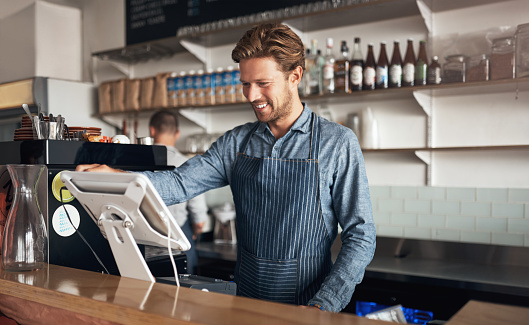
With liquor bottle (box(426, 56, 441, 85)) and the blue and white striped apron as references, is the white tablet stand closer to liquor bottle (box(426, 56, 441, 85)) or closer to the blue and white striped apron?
the blue and white striped apron

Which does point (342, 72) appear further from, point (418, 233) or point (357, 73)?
point (418, 233)

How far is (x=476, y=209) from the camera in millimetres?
2980

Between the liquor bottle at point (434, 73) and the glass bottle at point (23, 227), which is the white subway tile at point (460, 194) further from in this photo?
the glass bottle at point (23, 227)

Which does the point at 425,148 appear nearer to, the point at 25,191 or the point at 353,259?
the point at 353,259

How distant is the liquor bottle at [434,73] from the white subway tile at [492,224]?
0.85 m

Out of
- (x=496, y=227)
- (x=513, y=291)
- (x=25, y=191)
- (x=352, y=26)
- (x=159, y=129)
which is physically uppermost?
(x=352, y=26)

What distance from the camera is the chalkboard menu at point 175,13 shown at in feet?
11.8

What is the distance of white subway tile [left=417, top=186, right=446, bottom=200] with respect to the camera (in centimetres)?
308

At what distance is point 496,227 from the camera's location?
2.93m

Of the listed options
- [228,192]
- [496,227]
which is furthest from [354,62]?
[228,192]

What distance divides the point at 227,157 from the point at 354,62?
4.72 feet

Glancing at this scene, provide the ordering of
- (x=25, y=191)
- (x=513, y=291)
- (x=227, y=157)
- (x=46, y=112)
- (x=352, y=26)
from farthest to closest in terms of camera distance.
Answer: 1. (x=46, y=112)
2. (x=352, y=26)
3. (x=513, y=291)
4. (x=227, y=157)
5. (x=25, y=191)

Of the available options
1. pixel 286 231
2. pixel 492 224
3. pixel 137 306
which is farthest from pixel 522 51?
pixel 137 306

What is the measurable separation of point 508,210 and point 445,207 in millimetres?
344
